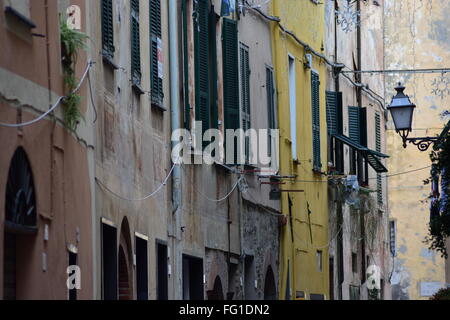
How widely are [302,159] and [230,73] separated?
531 cm

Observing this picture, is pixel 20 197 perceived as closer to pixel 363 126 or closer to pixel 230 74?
pixel 230 74

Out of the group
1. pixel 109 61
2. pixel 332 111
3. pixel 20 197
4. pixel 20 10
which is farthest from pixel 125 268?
pixel 332 111

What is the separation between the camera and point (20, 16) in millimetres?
9750

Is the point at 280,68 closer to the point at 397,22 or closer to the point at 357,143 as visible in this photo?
the point at 357,143

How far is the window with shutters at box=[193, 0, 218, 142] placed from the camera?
17641 millimetres

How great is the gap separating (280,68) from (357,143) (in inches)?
194

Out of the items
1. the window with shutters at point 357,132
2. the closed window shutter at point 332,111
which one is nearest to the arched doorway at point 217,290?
the closed window shutter at point 332,111

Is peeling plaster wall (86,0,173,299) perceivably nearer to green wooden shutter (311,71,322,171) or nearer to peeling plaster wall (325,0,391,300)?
green wooden shutter (311,71,322,171)

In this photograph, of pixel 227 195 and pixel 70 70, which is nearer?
pixel 70 70

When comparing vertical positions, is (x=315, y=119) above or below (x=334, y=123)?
below

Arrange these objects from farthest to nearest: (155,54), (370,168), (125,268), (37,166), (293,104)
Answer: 1. (370,168)
2. (293,104)
3. (155,54)
4. (125,268)
5. (37,166)

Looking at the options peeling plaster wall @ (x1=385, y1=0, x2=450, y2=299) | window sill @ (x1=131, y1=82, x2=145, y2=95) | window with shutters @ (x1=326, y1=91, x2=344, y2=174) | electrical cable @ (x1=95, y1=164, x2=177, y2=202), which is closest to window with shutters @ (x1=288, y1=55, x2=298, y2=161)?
window with shutters @ (x1=326, y1=91, x2=344, y2=174)

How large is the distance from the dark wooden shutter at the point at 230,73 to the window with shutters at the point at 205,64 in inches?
21.1

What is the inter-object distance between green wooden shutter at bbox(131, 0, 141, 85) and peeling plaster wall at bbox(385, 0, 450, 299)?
24576 mm
